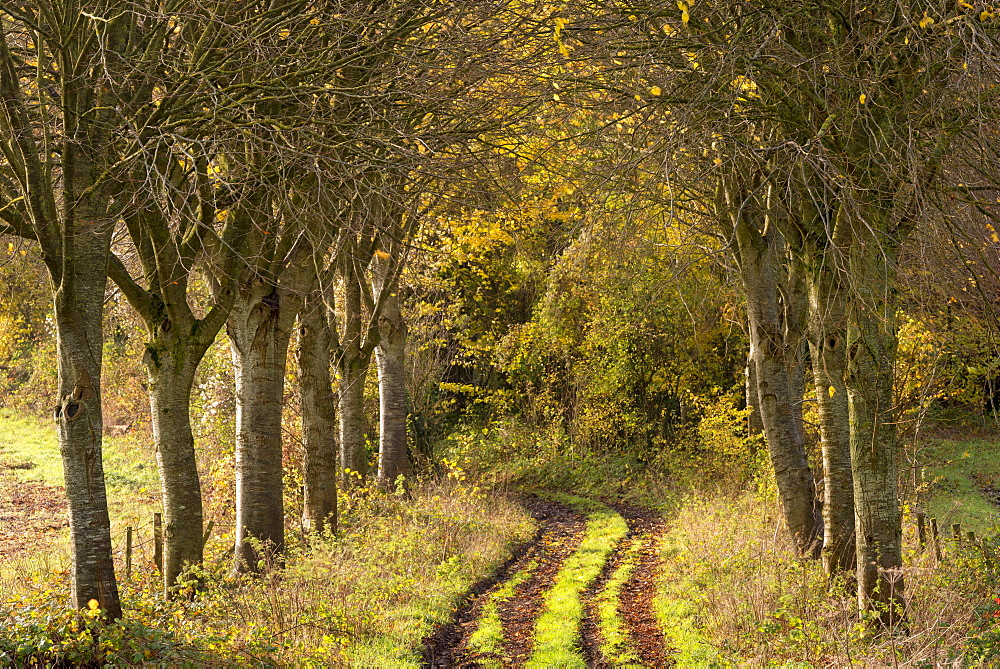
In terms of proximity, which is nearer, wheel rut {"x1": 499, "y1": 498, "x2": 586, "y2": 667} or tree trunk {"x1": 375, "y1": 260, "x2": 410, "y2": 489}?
wheel rut {"x1": 499, "y1": 498, "x2": 586, "y2": 667}

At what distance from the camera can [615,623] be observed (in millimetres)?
9984

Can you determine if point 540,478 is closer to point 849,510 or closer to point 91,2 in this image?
point 849,510

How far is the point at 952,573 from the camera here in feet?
29.5

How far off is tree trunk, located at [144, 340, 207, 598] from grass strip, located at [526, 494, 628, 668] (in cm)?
398

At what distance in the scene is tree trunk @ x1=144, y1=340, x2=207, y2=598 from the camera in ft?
31.4

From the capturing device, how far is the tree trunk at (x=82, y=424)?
734 cm

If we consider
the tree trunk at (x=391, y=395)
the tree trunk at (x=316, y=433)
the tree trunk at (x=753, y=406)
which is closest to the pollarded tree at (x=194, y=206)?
the tree trunk at (x=316, y=433)

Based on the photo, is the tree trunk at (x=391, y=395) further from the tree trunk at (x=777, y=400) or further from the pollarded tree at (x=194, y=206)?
the tree trunk at (x=777, y=400)

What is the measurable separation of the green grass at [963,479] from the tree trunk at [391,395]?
1016 centimetres

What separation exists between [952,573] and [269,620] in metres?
6.88

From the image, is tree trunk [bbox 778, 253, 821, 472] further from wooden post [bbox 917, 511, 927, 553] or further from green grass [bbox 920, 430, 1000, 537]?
green grass [bbox 920, 430, 1000, 537]

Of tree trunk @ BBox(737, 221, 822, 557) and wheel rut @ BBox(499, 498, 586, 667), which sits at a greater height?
tree trunk @ BBox(737, 221, 822, 557)

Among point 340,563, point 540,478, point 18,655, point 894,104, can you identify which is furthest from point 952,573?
point 540,478

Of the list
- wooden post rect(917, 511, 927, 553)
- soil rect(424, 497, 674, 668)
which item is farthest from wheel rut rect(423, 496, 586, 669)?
wooden post rect(917, 511, 927, 553)
